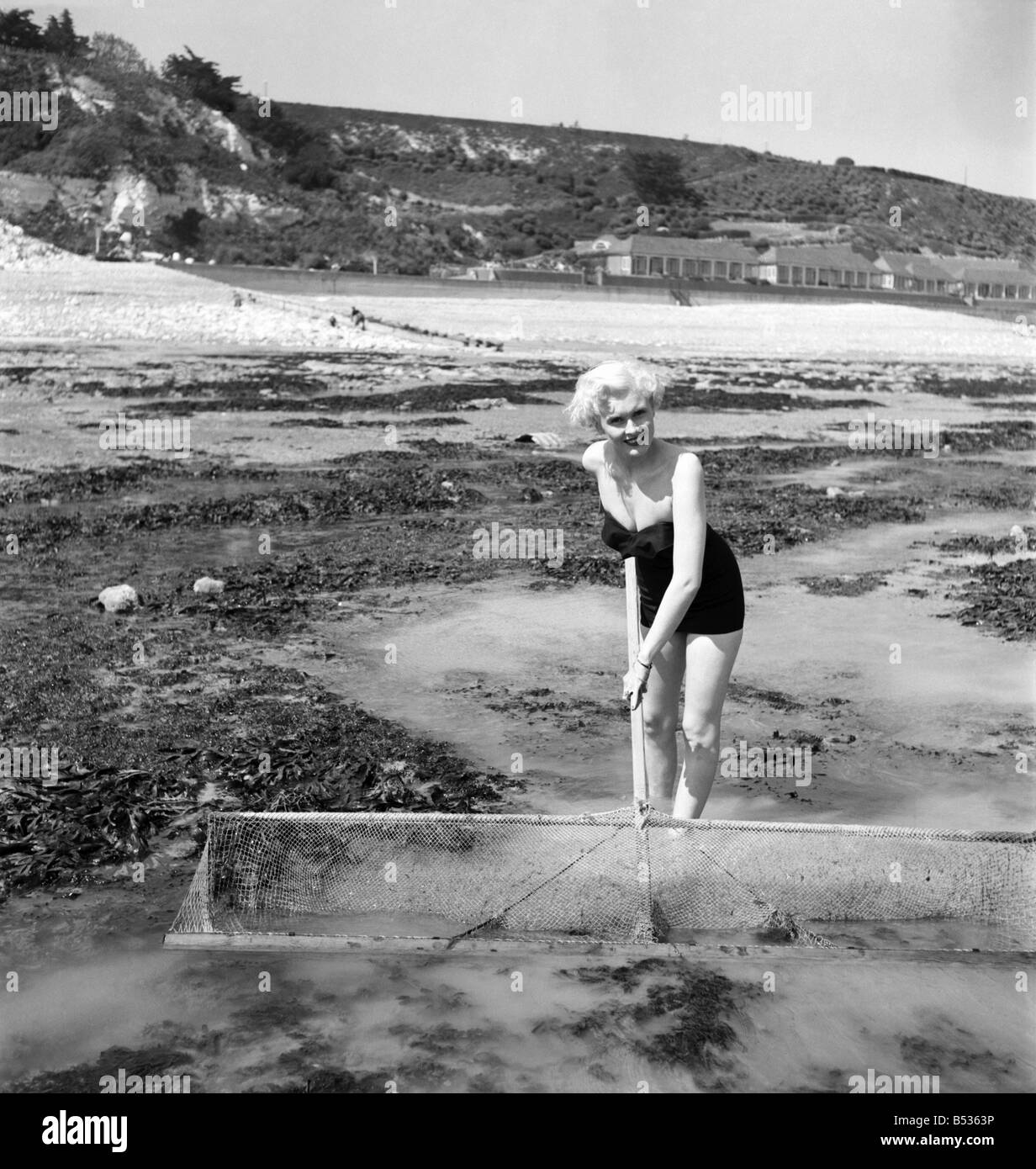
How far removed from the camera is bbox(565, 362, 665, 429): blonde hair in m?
4.32

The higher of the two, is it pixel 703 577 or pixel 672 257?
pixel 672 257

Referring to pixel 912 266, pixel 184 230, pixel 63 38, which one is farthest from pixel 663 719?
pixel 912 266

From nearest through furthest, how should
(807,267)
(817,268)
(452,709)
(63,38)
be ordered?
(452,709)
(63,38)
(807,267)
(817,268)

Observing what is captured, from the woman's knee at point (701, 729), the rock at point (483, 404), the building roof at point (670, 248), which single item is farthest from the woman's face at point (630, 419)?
the building roof at point (670, 248)

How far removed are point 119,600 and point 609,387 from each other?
5.68m

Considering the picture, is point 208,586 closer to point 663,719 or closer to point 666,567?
point 663,719

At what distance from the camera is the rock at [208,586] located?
9.66m

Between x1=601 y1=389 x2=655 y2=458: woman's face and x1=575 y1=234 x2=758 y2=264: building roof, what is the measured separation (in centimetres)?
8062

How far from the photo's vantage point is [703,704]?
4703 mm

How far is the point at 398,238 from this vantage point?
260 ft

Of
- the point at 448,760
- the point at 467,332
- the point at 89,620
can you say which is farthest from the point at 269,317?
the point at 448,760
